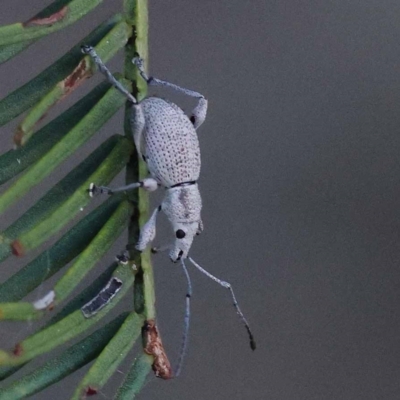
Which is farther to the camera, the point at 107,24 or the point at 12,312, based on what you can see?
the point at 107,24

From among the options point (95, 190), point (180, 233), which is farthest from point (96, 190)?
point (180, 233)

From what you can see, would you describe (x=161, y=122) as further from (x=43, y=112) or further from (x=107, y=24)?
(x=43, y=112)

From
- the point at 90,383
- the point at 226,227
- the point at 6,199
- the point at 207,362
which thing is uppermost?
the point at 6,199

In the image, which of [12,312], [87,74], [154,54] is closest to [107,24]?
[87,74]

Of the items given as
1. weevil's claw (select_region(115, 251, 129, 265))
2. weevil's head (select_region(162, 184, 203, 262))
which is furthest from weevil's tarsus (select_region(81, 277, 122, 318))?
weevil's head (select_region(162, 184, 203, 262))

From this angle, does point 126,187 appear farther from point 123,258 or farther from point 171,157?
point 171,157

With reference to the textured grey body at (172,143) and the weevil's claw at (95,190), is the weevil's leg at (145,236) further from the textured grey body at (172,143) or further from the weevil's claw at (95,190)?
the textured grey body at (172,143)
